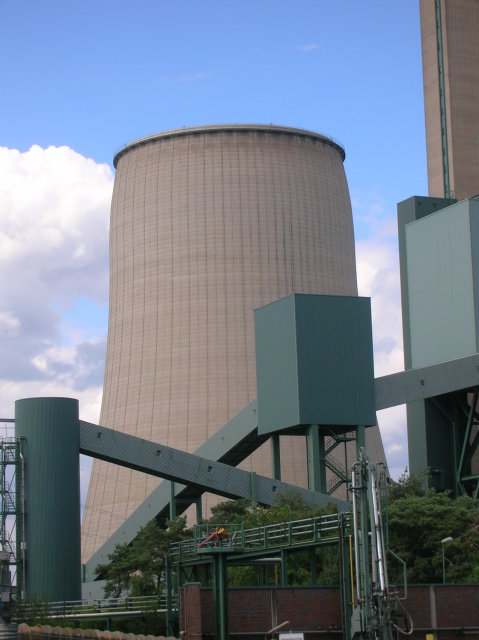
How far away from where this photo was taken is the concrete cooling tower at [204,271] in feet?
142

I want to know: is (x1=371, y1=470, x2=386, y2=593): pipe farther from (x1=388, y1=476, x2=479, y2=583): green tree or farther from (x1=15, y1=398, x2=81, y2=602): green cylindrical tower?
(x1=15, y1=398, x2=81, y2=602): green cylindrical tower

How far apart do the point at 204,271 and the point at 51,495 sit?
405 inches

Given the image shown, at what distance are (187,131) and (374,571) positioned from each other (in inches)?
994

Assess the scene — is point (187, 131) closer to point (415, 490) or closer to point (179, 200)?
point (179, 200)

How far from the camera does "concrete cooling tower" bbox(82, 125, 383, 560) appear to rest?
43188mm

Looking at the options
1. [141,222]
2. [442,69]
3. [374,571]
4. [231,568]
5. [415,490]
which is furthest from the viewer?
[442,69]

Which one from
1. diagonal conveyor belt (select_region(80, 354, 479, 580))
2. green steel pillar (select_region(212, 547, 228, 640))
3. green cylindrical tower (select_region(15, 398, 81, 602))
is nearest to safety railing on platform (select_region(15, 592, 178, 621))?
green cylindrical tower (select_region(15, 398, 81, 602))

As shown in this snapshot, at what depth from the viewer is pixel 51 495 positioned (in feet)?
122

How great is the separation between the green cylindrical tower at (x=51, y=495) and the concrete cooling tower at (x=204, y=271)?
524cm

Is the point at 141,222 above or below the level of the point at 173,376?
above

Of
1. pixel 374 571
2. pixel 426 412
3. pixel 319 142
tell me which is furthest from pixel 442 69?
pixel 374 571

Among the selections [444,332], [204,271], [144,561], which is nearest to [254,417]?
[144,561]

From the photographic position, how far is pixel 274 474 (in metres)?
40.4

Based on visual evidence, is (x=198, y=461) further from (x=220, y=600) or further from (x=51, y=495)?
(x=220, y=600)
